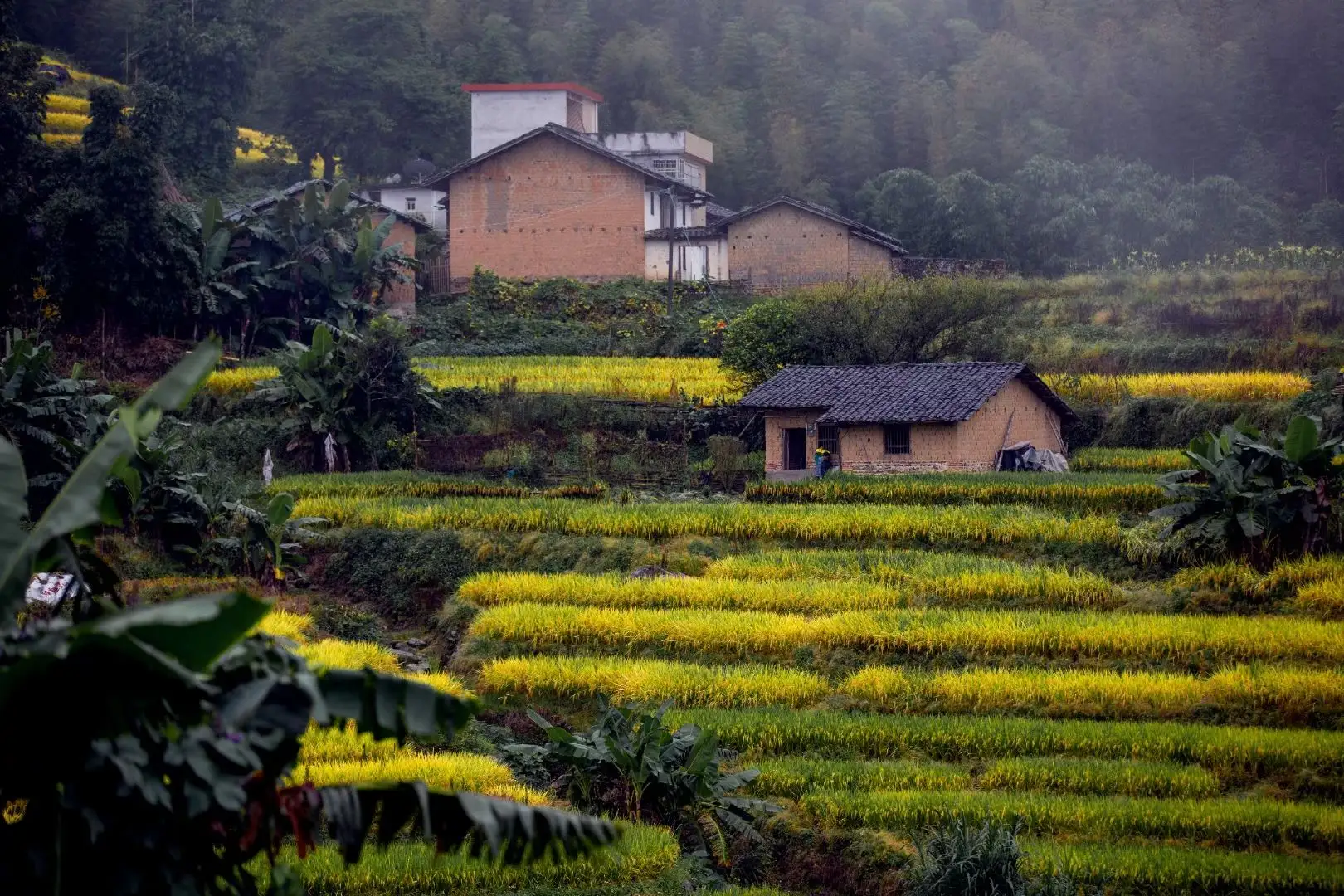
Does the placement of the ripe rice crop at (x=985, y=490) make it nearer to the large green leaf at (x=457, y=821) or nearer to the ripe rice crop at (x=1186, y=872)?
the ripe rice crop at (x=1186, y=872)

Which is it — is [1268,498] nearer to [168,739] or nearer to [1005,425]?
[1005,425]

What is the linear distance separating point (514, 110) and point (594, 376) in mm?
23023

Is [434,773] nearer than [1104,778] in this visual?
Yes

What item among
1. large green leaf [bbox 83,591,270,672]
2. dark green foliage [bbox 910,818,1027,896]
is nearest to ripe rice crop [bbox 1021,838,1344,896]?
dark green foliage [bbox 910,818,1027,896]

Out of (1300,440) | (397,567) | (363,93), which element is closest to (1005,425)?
(1300,440)

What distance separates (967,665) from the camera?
19.1 meters

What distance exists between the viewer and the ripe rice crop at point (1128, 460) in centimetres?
2884

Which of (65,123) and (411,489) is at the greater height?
(65,123)

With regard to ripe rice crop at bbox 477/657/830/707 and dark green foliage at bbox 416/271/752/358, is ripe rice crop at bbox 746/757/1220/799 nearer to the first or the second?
ripe rice crop at bbox 477/657/830/707

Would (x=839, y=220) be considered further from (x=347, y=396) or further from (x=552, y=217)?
(x=347, y=396)

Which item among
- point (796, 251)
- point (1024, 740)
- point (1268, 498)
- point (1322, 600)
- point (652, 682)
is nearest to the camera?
point (1024, 740)

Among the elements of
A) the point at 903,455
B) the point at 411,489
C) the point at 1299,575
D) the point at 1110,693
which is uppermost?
the point at 903,455

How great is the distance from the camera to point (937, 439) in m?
30.0

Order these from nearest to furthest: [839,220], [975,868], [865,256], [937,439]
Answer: [975,868]
[937,439]
[839,220]
[865,256]
